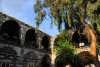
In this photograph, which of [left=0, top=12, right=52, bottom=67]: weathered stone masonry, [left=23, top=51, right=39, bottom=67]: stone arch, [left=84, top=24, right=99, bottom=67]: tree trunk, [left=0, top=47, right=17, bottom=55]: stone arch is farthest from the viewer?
[left=23, top=51, right=39, bottom=67]: stone arch

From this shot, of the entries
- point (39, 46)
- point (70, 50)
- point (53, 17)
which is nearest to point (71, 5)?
point (53, 17)

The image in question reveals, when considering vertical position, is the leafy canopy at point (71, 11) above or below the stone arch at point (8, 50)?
above

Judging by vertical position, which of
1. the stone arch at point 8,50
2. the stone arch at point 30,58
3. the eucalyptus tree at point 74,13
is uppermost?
the eucalyptus tree at point 74,13


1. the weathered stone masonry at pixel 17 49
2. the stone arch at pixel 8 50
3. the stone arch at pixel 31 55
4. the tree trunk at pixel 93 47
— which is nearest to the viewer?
the tree trunk at pixel 93 47

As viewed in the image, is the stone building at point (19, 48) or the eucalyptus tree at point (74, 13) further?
the stone building at point (19, 48)

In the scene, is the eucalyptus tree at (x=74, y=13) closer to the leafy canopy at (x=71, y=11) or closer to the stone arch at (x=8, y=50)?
the leafy canopy at (x=71, y=11)

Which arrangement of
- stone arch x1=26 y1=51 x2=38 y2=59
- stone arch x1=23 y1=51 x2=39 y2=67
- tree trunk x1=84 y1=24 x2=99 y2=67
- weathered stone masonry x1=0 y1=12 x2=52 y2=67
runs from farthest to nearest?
1. stone arch x1=26 y1=51 x2=38 y2=59
2. stone arch x1=23 y1=51 x2=39 y2=67
3. weathered stone masonry x1=0 y1=12 x2=52 y2=67
4. tree trunk x1=84 y1=24 x2=99 y2=67

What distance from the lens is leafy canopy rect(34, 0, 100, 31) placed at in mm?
8055

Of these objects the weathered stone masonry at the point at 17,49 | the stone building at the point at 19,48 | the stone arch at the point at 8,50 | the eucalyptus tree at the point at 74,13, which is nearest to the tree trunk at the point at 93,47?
the eucalyptus tree at the point at 74,13

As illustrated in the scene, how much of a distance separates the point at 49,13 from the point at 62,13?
144 centimetres

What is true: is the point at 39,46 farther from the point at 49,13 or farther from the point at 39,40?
the point at 49,13

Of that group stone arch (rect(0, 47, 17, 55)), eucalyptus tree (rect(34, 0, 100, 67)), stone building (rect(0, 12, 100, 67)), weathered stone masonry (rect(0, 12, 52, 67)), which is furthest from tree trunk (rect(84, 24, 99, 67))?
stone arch (rect(0, 47, 17, 55))

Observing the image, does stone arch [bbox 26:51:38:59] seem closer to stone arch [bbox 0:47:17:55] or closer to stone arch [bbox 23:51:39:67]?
stone arch [bbox 23:51:39:67]

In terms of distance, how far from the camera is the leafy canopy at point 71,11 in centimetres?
806
